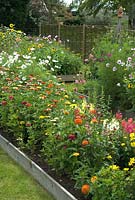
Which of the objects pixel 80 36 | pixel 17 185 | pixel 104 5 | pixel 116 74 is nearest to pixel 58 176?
pixel 17 185

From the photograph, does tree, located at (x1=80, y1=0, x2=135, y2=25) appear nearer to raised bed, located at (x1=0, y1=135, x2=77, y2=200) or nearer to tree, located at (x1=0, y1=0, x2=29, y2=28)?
tree, located at (x1=0, y1=0, x2=29, y2=28)

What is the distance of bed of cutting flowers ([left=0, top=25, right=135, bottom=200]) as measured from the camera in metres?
3.51

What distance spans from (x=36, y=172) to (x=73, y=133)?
75 cm

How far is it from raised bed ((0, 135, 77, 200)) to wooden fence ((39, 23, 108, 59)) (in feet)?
28.2

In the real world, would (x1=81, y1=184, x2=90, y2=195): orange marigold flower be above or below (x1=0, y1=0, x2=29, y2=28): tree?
below

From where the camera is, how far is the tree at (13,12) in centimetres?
2455

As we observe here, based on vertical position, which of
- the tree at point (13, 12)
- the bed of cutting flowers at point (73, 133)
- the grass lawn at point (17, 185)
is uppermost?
the tree at point (13, 12)

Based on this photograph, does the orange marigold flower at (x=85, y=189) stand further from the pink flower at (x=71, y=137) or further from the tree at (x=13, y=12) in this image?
the tree at (x=13, y=12)

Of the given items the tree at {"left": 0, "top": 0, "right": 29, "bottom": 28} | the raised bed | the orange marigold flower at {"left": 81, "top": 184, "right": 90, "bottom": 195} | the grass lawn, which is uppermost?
the tree at {"left": 0, "top": 0, "right": 29, "bottom": 28}

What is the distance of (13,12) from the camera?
24.6m

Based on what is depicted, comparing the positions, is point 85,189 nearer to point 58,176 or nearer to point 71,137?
point 71,137

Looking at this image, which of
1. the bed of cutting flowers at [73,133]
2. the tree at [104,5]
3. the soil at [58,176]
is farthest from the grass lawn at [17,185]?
the tree at [104,5]

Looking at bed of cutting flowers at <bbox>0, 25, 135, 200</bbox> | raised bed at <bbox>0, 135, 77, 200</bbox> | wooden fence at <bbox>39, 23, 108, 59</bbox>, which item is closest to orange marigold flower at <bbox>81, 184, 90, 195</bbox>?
bed of cutting flowers at <bbox>0, 25, 135, 200</bbox>

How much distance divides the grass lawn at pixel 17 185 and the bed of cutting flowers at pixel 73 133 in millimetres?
275
